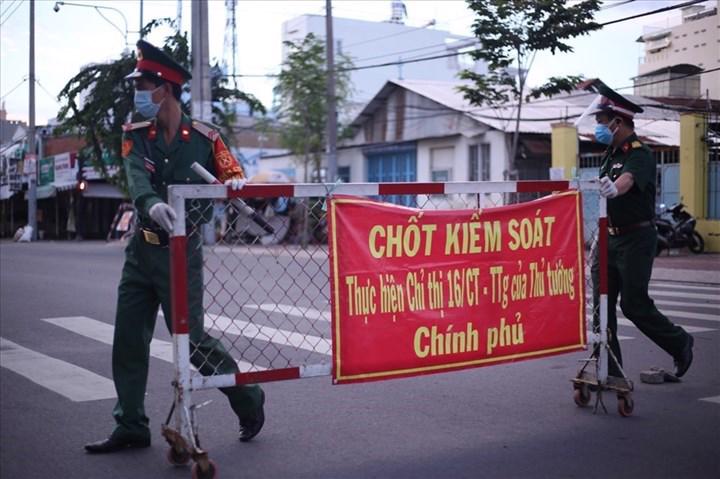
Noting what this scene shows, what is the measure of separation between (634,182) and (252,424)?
9.64 feet

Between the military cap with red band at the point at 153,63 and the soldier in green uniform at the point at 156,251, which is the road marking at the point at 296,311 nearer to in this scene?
the soldier in green uniform at the point at 156,251

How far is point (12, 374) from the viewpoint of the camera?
6984mm

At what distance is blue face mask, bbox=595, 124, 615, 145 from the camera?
6.09 meters

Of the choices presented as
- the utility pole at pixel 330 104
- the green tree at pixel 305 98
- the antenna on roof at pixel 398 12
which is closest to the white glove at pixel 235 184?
the utility pole at pixel 330 104

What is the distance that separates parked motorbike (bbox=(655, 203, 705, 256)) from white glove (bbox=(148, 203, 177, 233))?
1754 cm

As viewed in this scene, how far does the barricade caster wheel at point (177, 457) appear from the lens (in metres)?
4.43

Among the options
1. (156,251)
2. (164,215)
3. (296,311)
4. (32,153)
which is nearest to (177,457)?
(156,251)

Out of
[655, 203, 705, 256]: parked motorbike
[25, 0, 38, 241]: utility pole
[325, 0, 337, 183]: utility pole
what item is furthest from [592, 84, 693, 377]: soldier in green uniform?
[25, 0, 38, 241]: utility pole

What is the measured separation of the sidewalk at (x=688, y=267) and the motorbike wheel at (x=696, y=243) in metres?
0.16

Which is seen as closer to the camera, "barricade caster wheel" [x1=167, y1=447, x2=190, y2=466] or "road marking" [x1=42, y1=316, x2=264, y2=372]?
"barricade caster wheel" [x1=167, y1=447, x2=190, y2=466]

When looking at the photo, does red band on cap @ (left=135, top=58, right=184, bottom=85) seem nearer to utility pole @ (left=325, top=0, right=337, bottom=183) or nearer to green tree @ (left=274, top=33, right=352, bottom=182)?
utility pole @ (left=325, top=0, right=337, bottom=183)

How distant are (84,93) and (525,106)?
14728 millimetres

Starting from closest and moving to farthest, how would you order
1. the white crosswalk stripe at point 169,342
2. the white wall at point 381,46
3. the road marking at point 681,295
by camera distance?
the white crosswalk stripe at point 169,342
the road marking at point 681,295
the white wall at point 381,46

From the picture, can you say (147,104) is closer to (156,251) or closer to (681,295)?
(156,251)
